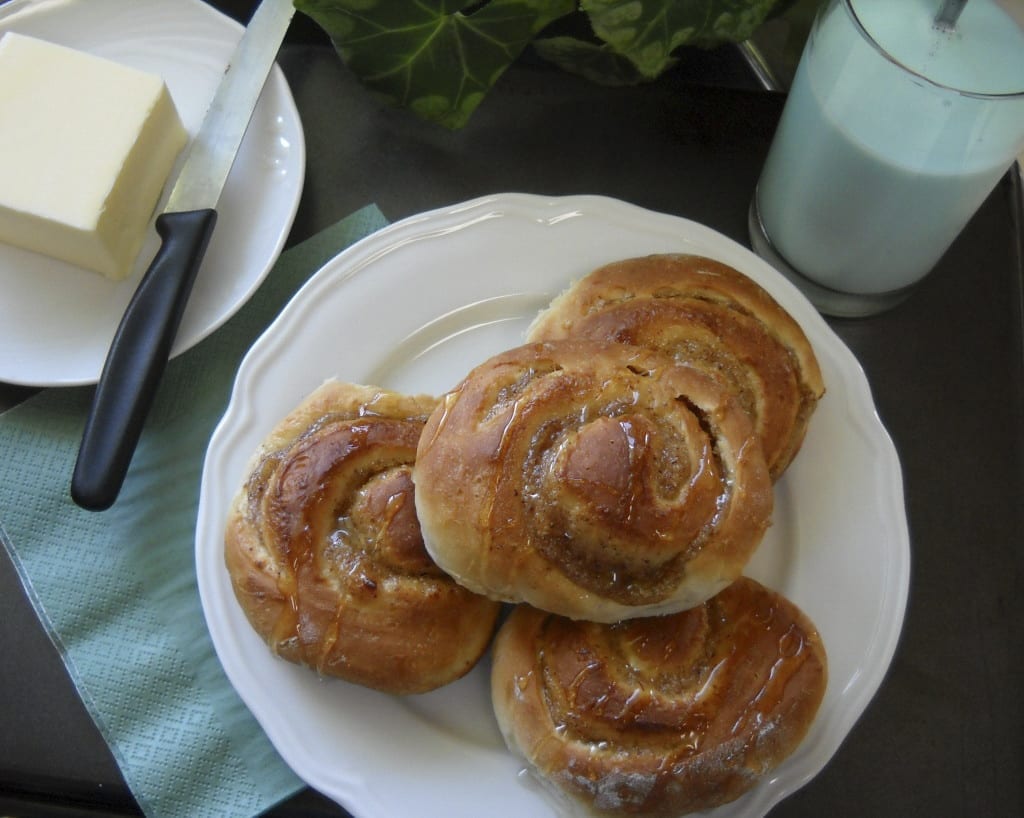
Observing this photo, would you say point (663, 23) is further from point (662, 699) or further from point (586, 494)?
point (662, 699)

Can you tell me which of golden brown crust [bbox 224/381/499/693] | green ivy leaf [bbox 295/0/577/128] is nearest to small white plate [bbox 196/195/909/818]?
golden brown crust [bbox 224/381/499/693]

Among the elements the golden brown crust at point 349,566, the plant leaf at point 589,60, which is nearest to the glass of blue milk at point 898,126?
the plant leaf at point 589,60

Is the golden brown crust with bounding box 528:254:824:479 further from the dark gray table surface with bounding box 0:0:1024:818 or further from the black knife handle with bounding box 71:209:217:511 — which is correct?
the black knife handle with bounding box 71:209:217:511

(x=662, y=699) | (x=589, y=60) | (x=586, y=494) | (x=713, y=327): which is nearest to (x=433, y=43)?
(x=589, y=60)

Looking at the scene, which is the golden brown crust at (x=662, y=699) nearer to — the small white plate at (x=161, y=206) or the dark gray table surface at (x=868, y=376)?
the dark gray table surface at (x=868, y=376)

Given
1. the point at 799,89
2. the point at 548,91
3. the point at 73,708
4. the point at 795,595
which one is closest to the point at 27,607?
the point at 73,708
